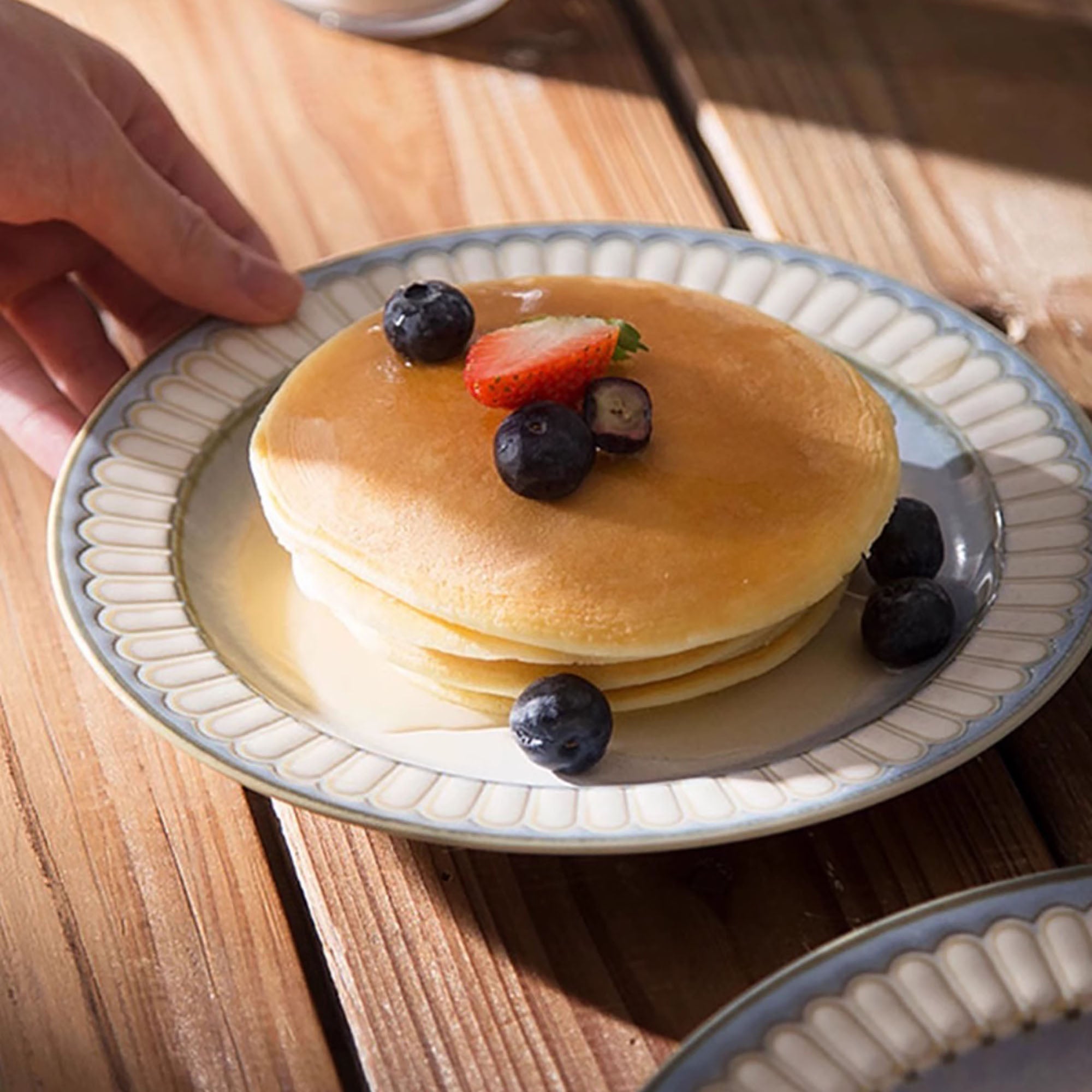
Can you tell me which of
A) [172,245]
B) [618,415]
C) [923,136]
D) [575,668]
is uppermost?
[172,245]

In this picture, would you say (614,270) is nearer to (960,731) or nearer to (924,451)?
(924,451)

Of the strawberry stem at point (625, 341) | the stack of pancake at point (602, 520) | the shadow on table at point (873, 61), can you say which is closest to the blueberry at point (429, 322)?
the stack of pancake at point (602, 520)

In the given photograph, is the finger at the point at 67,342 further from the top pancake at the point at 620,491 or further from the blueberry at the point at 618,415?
the blueberry at the point at 618,415

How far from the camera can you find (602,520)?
1144 millimetres

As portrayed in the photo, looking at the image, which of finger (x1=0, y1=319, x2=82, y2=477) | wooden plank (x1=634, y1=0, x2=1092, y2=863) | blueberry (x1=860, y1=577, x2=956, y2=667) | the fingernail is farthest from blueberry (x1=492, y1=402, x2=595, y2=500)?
wooden plank (x1=634, y1=0, x2=1092, y2=863)

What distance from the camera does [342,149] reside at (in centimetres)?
187

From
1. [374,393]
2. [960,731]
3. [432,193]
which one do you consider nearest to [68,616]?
[374,393]

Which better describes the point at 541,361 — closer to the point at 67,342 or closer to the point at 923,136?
the point at 67,342

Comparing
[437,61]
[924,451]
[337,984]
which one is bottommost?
[924,451]

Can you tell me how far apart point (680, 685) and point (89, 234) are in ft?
2.43

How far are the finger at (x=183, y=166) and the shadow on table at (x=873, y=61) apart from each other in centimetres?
49

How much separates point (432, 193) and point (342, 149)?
147 millimetres

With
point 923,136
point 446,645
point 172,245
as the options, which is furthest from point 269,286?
point 923,136

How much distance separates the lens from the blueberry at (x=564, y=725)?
1.06 meters
